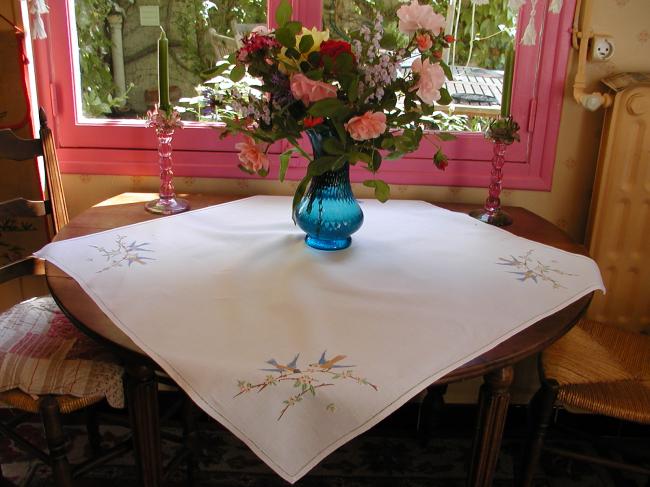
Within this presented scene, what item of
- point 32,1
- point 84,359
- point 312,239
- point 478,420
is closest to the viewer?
point 478,420

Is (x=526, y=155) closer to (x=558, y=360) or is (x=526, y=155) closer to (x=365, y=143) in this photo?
(x=558, y=360)

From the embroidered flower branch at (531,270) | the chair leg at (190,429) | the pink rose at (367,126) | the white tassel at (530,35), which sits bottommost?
the chair leg at (190,429)

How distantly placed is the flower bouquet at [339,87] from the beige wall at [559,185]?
2.09ft

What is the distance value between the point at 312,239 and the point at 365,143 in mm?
284

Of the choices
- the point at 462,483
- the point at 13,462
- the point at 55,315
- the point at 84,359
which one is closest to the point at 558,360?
the point at 462,483

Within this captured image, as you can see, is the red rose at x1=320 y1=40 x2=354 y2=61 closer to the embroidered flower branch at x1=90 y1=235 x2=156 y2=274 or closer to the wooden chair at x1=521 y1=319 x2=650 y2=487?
the embroidered flower branch at x1=90 y1=235 x2=156 y2=274

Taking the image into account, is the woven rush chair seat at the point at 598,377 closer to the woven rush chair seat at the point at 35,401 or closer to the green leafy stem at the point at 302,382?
the green leafy stem at the point at 302,382

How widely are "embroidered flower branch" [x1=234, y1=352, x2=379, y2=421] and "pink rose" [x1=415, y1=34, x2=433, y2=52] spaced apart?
625mm

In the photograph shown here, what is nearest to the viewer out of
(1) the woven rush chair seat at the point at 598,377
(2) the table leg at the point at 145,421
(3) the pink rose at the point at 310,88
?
(2) the table leg at the point at 145,421

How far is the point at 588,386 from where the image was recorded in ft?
4.61

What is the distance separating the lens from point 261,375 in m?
0.89

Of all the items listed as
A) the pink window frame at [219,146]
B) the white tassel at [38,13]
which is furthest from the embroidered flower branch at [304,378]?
the white tassel at [38,13]

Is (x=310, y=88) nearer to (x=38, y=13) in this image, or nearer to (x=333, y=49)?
(x=333, y=49)

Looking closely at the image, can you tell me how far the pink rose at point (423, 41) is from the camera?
1.15 m
